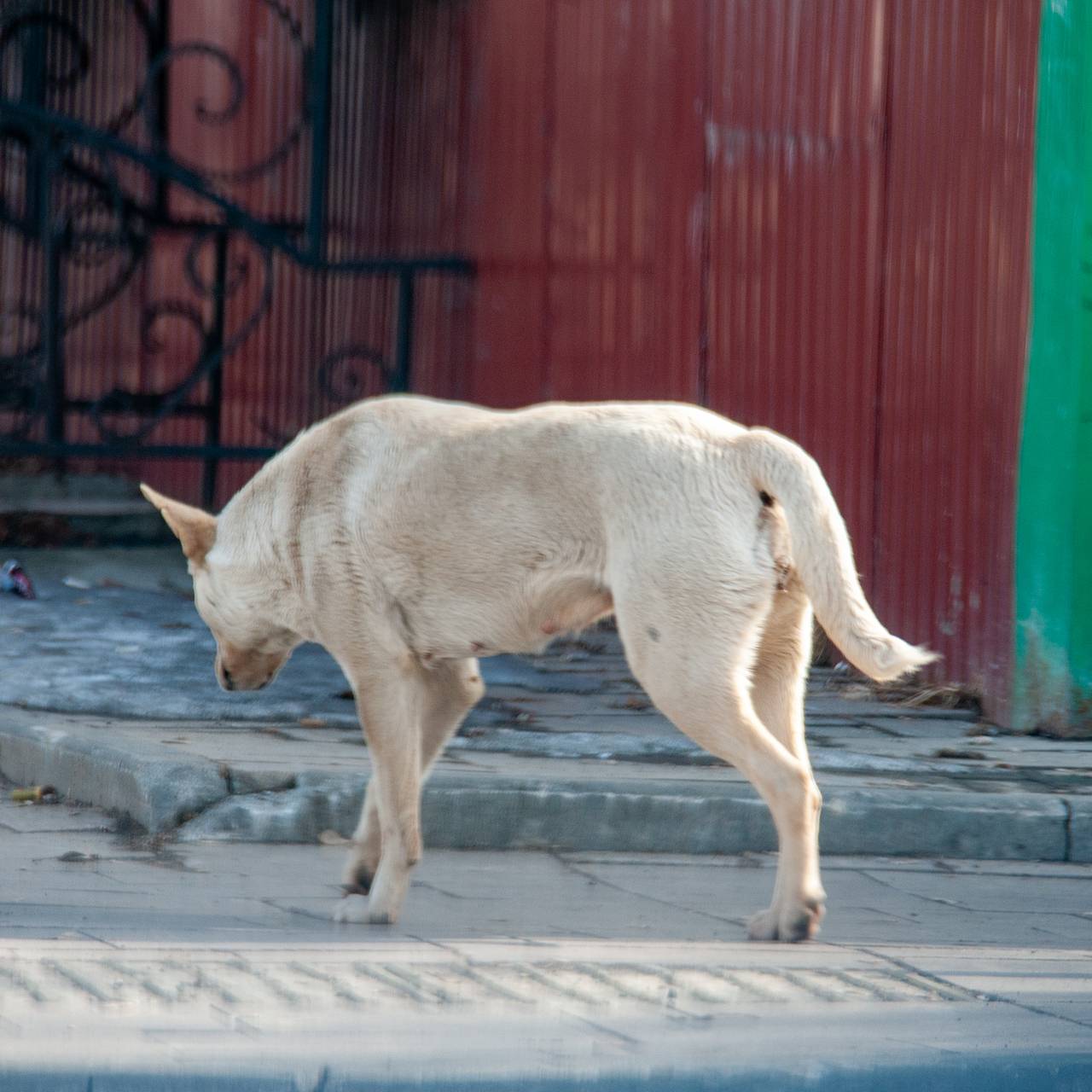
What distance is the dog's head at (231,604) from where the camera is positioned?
500 cm

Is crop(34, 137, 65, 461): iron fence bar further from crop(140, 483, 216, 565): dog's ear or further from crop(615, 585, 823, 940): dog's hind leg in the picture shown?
crop(615, 585, 823, 940): dog's hind leg

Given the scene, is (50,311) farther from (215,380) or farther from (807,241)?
(807,241)

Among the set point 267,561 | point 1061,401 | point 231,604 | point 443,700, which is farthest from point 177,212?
point 443,700

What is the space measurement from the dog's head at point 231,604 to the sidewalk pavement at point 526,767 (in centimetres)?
50

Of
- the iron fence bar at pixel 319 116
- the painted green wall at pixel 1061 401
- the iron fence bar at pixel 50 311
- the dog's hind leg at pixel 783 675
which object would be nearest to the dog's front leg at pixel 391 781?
the dog's hind leg at pixel 783 675

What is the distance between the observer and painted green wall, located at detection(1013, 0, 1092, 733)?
6906mm

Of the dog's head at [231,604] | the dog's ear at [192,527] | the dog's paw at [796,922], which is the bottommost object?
the dog's paw at [796,922]

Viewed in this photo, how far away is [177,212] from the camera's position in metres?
11.4

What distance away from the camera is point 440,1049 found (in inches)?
135

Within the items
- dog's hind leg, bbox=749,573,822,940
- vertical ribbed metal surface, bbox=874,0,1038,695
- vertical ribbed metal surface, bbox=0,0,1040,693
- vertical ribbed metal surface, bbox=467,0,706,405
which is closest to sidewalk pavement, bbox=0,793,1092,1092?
dog's hind leg, bbox=749,573,822,940

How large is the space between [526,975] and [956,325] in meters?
4.42

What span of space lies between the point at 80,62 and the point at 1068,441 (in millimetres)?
7017

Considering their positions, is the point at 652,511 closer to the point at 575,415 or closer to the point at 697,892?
the point at 575,415

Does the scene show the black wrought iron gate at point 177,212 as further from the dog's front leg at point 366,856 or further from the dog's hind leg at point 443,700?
the dog's front leg at point 366,856
